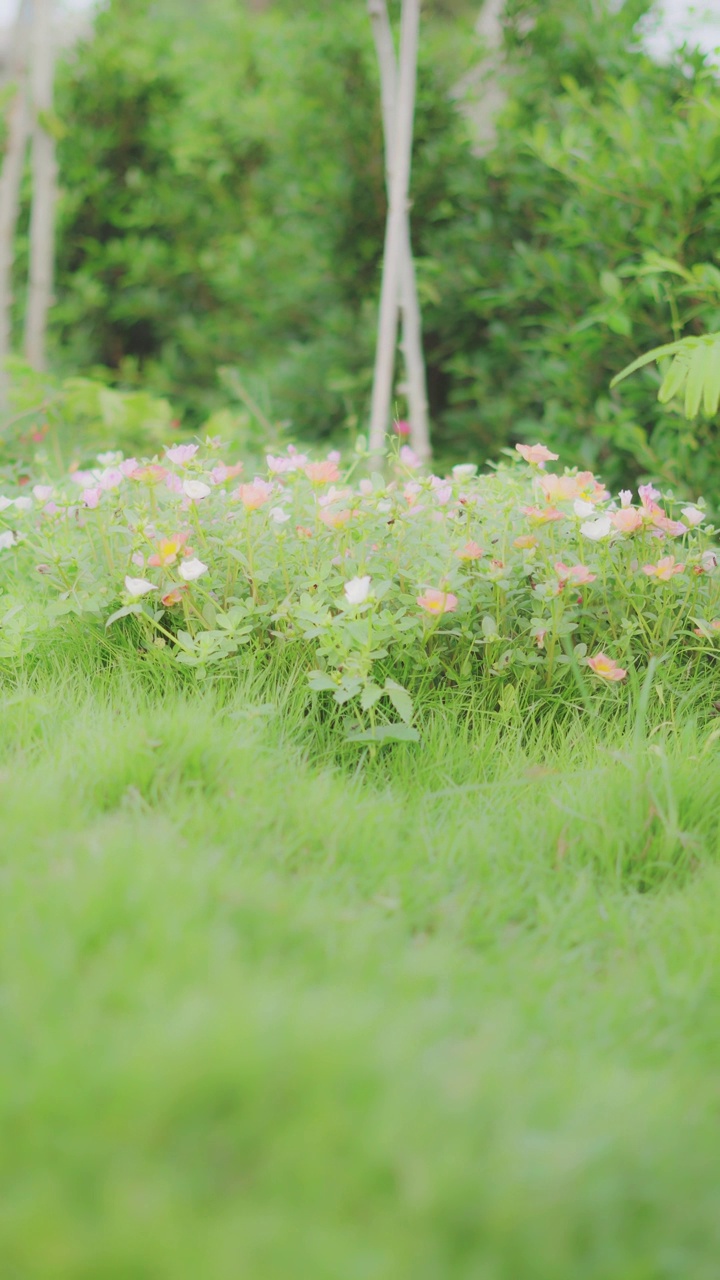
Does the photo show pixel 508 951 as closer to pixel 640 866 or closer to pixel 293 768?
pixel 640 866

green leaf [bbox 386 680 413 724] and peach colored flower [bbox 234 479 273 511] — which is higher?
peach colored flower [bbox 234 479 273 511]

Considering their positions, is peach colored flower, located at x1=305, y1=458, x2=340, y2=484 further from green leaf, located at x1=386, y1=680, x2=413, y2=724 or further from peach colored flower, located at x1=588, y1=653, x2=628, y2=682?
peach colored flower, located at x1=588, y1=653, x2=628, y2=682

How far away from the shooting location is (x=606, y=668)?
2.17m

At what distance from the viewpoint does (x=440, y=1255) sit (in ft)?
3.18

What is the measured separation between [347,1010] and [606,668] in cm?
120

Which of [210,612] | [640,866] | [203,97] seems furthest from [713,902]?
[203,97]

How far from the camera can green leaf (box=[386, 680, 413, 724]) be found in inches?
80.1

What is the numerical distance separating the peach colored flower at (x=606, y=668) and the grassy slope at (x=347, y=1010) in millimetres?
177

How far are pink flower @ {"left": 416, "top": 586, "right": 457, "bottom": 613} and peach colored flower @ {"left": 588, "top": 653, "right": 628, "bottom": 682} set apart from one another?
1.20 ft

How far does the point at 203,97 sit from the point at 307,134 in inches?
43.2

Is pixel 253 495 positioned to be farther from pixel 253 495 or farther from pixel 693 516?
pixel 693 516

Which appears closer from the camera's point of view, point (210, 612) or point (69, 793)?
point (69, 793)

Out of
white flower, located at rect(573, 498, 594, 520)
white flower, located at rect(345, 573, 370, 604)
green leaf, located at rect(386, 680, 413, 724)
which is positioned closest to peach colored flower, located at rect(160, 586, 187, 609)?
white flower, located at rect(345, 573, 370, 604)

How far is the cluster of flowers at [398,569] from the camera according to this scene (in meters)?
2.20
